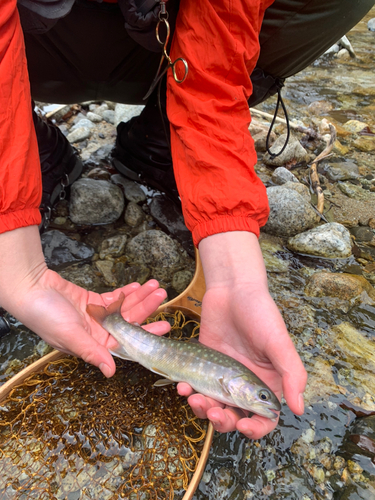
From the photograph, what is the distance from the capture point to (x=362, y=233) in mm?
4129

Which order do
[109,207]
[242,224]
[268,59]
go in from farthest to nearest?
[109,207] < [268,59] < [242,224]

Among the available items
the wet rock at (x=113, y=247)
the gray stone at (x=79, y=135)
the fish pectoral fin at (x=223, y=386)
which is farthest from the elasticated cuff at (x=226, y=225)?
Answer: the gray stone at (x=79, y=135)

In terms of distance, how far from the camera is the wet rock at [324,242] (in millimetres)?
3768

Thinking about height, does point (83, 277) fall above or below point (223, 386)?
below

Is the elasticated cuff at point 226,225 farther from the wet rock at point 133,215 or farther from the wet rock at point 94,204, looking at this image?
the wet rock at point 94,204

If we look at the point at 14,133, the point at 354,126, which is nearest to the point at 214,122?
the point at 14,133

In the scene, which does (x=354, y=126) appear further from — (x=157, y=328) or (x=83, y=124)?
(x=157, y=328)

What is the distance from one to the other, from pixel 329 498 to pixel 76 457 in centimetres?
157

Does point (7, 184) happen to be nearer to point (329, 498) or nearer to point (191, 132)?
point (191, 132)

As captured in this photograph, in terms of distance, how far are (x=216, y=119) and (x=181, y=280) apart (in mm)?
1648

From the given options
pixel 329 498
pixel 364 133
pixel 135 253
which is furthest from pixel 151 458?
pixel 364 133

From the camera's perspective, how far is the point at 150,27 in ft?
8.08

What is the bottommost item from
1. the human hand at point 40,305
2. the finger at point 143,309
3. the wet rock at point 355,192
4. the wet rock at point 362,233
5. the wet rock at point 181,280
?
the wet rock at point 355,192

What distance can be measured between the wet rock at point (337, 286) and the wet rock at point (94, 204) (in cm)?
225
